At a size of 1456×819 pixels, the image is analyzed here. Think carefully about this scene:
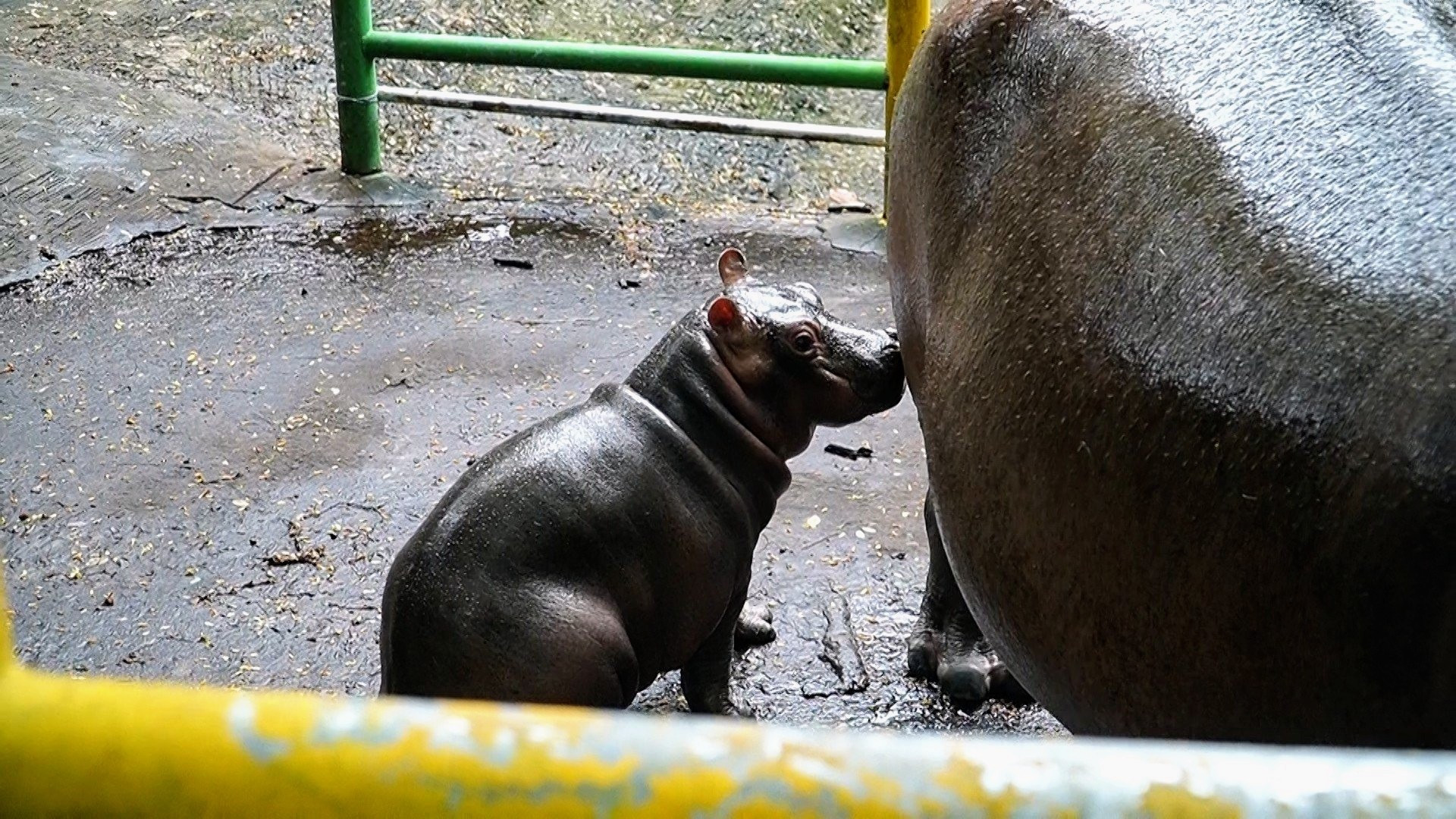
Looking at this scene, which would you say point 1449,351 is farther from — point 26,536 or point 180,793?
point 26,536

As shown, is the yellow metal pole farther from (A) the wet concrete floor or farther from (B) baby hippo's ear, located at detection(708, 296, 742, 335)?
(B) baby hippo's ear, located at detection(708, 296, 742, 335)

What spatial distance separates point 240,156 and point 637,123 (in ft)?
4.61

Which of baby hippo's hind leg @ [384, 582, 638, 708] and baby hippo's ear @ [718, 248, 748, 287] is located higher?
baby hippo's ear @ [718, 248, 748, 287]

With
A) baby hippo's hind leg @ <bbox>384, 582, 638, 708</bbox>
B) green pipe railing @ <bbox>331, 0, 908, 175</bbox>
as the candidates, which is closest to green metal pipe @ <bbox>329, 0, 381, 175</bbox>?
green pipe railing @ <bbox>331, 0, 908, 175</bbox>

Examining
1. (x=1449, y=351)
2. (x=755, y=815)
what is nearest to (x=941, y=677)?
(x=1449, y=351)

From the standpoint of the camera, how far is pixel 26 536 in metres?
3.36

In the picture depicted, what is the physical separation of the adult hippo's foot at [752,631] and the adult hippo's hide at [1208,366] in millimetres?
1174

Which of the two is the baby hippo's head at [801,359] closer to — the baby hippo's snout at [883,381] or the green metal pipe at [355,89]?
the baby hippo's snout at [883,381]

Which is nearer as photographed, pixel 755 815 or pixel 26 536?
pixel 755 815

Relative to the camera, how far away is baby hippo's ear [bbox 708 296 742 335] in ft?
8.87

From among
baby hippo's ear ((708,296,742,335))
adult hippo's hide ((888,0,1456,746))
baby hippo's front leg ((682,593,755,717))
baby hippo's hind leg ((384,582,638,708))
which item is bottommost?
baby hippo's front leg ((682,593,755,717))

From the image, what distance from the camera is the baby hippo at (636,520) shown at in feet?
7.52

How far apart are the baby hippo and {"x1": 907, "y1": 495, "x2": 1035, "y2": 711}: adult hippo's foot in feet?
1.16

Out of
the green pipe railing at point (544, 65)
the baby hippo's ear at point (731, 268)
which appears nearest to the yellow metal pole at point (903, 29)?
the green pipe railing at point (544, 65)
